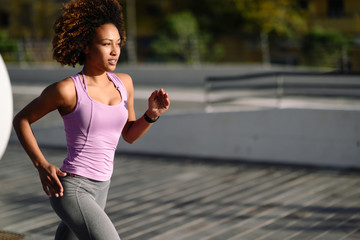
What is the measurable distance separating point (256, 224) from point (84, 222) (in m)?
3.14

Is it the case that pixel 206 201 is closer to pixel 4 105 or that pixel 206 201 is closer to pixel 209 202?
pixel 209 202

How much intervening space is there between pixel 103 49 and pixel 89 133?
455 millimetres

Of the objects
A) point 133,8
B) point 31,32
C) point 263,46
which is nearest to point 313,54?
point 263,46

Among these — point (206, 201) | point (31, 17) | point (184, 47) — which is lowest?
point (206, 201)

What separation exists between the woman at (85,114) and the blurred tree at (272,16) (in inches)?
1113

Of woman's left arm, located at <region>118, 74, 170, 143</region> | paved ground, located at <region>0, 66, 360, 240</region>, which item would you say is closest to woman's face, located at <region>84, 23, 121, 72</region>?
woman's left arm, located at <region>118, 74, 170, 143</region>

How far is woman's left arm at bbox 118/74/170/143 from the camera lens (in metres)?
3.21

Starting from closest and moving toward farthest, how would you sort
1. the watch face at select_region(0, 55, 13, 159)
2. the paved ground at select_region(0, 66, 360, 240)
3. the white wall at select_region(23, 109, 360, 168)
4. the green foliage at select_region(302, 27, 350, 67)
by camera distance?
the watch face at select_region(0, 55, 13, 159), the paved ground at select_region(0, 66, 360, 240), the white wall at select_region(23, 109, 360, 168), the green foliage at select_region(302, 27, 350, 67)

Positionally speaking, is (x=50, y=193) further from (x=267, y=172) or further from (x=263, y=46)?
(x=263, y=46)

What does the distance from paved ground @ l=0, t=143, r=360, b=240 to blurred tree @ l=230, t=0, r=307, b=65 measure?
74.3ft

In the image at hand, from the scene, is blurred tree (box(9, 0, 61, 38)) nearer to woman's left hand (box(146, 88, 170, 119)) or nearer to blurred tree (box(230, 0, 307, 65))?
blurred tree (box(230, 0, 307, 65))

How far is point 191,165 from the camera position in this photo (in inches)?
355

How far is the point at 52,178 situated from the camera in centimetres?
288

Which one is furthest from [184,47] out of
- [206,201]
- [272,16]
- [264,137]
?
[206,201]
